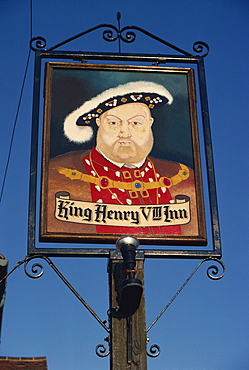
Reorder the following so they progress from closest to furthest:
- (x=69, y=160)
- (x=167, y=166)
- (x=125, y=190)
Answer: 1. (x=125, y=190)
2. (x=69, y=160)
3. (x=167, y=166)

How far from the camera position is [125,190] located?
749cm

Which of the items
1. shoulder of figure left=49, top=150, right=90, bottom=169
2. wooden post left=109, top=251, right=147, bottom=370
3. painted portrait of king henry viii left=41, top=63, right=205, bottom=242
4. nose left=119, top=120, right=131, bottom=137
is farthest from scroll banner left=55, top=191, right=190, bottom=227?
nose left=119, top=120, right=131, bottom=137

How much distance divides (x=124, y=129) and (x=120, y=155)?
400mm

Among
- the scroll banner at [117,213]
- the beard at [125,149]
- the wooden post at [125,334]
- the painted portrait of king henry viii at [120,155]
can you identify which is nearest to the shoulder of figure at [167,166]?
the painted portrait of king henry viii at [120,155]

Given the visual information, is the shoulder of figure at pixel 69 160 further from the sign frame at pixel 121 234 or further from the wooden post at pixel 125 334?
the wooden post at pixel 125 334

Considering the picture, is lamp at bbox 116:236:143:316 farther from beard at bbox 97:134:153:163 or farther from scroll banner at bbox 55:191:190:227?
beard at bbox 97:134:153:163

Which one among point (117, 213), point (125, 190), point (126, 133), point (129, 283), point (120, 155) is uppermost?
point (126, 133)

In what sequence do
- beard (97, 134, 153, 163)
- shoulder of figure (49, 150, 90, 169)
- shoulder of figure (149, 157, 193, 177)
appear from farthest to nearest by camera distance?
beard (97, 134, 153, 163) < shoulder of figure (149, 157, 193, 177) < shoulder of figure (49, 150, 90, 169)

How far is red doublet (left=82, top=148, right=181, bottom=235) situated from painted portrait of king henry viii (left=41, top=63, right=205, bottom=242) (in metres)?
0.01

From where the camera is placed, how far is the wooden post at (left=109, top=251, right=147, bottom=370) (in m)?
6.39

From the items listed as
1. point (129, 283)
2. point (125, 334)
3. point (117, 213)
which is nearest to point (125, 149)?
point (117, 213)

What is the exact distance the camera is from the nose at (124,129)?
807 cm

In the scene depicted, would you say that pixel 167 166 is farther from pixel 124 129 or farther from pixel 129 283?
pixel 129 283

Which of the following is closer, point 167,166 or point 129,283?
point 129,283
